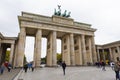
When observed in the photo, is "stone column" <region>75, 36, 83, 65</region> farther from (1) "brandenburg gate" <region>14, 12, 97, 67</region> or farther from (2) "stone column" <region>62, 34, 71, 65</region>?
(2) "stone column" <region>62, 34, 71, 65</region>

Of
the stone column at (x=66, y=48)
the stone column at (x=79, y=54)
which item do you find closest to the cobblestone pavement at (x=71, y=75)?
the stone column at (x=66, y=48)

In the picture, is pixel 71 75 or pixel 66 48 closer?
pixel 71 75

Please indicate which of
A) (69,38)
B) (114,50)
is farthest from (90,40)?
(114,50)

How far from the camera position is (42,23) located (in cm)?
3000

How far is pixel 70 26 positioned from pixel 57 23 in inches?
167

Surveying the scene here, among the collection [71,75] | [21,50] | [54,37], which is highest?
[54,37]

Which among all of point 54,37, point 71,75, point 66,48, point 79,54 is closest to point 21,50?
point 54,37

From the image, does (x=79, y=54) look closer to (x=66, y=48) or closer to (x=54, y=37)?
(x=66, y=48)

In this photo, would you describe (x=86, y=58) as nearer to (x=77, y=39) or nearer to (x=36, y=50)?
(x=77, y=39)

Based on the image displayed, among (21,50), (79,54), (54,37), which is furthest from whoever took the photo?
(79,54)

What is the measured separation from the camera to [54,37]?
30.2 meters

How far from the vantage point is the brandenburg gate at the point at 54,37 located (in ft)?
90.9

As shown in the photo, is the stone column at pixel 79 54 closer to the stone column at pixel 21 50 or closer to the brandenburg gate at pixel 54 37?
the brandenburg gate at pixel 54 37

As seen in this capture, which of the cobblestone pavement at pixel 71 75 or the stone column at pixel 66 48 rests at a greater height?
the stone column at pixel 66 48
